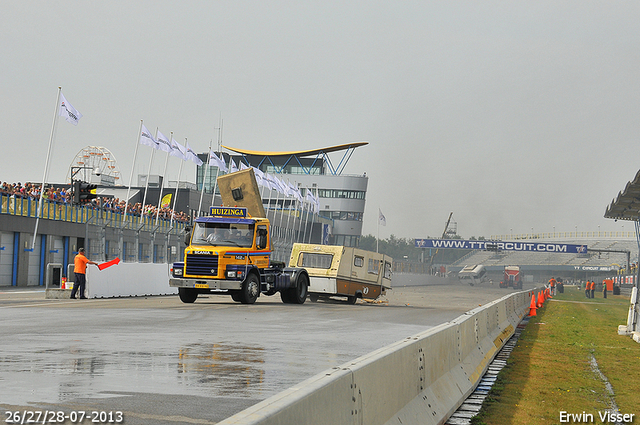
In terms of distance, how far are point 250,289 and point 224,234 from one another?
7.00ft

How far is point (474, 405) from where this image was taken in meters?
9.15

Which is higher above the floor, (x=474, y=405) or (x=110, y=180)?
(x=110, y=180)

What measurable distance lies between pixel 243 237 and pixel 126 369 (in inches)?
629

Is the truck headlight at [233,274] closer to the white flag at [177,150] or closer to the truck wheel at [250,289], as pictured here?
the truck wheel at [250,289]

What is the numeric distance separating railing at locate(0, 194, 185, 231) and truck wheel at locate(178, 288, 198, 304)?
1113cm

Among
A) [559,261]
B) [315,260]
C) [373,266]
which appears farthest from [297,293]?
[559,261]

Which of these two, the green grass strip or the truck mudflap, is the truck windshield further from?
the green grass strip

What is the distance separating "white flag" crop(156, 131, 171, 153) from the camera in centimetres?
4538

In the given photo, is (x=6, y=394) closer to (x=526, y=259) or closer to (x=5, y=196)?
(x=5, y=196)

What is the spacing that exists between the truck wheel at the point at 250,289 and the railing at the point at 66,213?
515 inches

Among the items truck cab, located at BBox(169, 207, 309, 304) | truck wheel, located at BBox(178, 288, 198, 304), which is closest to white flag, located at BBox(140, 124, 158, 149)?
truck wheel, located at BBox(178, 288, 198, 304)

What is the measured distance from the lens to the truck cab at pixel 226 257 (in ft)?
81.8

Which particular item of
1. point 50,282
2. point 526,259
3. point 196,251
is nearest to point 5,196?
point 50,282

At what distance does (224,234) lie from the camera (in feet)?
83.6
